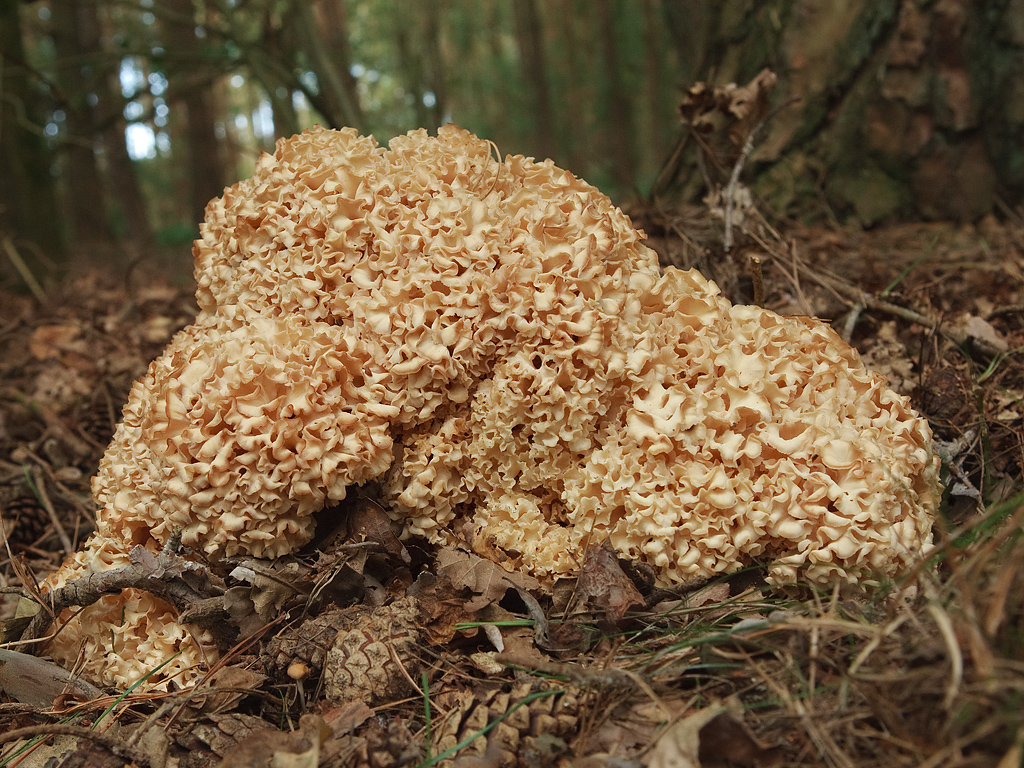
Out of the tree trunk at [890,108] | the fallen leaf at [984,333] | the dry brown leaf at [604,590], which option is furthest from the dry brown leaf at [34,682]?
the tree trunk at [890,108]

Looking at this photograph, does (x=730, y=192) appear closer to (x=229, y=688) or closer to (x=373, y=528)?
(x=373, y=528)

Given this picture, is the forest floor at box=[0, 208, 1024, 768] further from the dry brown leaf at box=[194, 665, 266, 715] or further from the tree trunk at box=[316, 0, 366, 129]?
the tree trunk at box=[316, 0, 366, 129]

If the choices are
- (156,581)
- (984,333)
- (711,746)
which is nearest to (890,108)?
(984,333)

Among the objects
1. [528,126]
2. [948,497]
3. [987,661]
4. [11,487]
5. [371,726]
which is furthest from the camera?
[528,126]

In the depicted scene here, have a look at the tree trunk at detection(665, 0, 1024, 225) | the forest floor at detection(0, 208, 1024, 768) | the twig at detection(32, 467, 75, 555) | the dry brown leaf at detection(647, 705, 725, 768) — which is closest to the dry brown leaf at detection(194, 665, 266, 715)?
the forest floor at detection(0, 208, 1024, 768)

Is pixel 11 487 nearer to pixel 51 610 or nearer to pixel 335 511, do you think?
pixel 51 610

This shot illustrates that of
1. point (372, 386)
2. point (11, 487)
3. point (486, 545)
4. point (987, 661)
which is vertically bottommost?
point (11, 487)

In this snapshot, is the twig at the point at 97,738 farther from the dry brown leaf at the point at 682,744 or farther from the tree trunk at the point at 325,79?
the tree trunk at the point at 325,79

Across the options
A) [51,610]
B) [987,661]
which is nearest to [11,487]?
[51,610]
